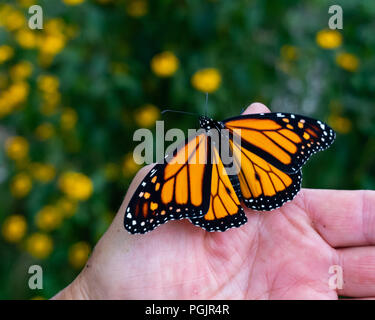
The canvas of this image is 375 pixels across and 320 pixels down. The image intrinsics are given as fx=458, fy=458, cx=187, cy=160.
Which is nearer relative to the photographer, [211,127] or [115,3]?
[211,127]

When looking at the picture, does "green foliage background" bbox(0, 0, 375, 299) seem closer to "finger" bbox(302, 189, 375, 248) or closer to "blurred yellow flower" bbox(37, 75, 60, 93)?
"blurred yellow flower" bbox(37, 75, 60, 93)

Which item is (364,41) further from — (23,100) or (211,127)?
(23,100)

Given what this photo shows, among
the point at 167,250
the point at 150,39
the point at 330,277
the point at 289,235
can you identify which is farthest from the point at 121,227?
the point at 150,39

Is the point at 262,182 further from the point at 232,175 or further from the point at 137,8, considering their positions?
the point at 137,8

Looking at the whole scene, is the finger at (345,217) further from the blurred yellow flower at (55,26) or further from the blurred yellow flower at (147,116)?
the blurred yellow flower at (55,26)

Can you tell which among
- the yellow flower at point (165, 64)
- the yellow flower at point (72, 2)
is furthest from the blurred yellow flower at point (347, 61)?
the yellow flower at point (72, 2)

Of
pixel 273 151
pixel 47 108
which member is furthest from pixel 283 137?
pixel 47 108

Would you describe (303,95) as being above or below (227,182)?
above
